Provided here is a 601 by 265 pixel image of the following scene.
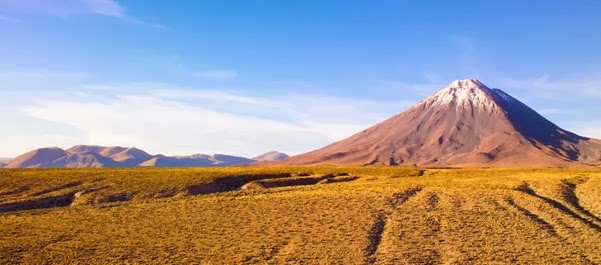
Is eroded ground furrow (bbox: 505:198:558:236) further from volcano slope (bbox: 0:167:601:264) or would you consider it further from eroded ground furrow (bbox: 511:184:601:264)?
volcano slope (bbox: 0:167:601:264)

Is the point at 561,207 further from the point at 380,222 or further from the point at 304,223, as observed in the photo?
the point at 304,223

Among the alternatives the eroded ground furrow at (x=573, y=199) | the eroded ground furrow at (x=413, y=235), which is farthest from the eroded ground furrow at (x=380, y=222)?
the eroded ground furrow at (x=573, y=199)

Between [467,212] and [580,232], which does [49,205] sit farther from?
[580,232]

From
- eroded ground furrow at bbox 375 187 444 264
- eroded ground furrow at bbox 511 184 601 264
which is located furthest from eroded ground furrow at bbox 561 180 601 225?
eroded ground furrow at bbox 375 187 444 264

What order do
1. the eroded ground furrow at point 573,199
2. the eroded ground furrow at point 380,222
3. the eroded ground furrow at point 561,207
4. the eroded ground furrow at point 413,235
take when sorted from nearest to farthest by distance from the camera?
the eroded ground furrow at point 413,235
the eroded ground furrow at point 380,222
the eroded ground furrow at point 561,207
the eroded ground furrow at point 573,199

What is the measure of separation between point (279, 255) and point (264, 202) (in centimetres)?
2074

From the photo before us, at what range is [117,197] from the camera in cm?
5956

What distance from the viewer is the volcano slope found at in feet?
105

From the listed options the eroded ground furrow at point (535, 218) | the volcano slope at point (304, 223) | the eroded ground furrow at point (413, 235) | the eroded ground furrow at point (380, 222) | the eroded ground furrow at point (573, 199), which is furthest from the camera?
the eroded ground furrow at point (573, 199)

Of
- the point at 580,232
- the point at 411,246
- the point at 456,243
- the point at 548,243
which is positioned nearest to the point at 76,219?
the point at 411,246

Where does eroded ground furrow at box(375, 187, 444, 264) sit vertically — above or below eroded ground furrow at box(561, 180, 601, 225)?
below

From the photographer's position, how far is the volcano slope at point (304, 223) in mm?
32094

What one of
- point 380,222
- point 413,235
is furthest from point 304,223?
point 413,235

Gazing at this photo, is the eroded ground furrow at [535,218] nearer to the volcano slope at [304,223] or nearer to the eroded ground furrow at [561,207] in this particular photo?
the volcano slope at [304,223]
